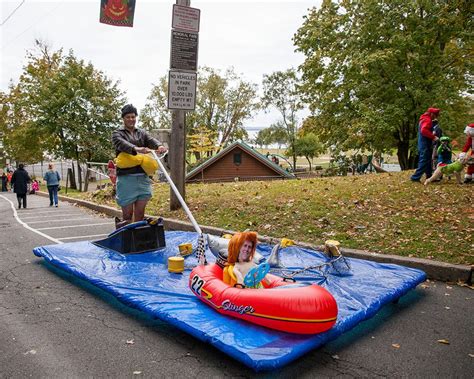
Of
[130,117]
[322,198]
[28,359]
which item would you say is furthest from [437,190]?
[28,359]

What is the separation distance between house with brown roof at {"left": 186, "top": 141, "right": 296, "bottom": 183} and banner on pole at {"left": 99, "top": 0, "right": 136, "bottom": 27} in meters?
19.8

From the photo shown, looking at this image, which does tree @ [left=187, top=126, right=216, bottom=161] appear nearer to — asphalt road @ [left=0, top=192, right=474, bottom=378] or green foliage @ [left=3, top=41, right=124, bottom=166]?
green foliage @ [left=3, top=41, right=124, bottom=166]

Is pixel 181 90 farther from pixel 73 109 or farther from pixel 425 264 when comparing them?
pixel 73 109

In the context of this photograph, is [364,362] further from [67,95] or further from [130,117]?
[67,95]

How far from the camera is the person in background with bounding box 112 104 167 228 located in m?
6.12

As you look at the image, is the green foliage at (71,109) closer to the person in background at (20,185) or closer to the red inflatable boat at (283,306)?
the person in background at (20,185)

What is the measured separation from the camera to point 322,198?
945 cm

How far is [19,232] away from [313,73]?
61.3 ft

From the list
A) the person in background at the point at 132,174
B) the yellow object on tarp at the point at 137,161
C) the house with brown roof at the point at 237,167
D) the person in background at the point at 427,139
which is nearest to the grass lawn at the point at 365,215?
the person in background at the point at 427,139

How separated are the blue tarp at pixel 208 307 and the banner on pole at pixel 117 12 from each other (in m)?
5.63

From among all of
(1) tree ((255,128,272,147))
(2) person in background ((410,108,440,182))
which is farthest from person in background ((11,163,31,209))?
(1) tree ((255,128,272,147))

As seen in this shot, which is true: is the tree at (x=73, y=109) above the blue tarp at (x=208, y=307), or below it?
above

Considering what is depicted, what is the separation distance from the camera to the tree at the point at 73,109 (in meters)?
29.2

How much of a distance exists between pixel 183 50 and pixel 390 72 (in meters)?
14.5
